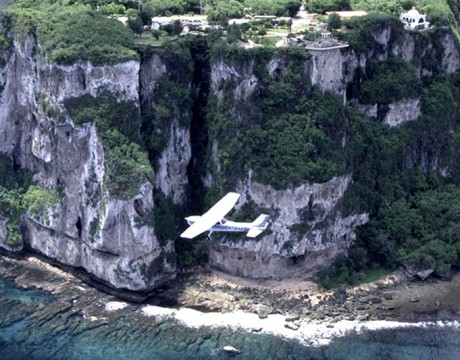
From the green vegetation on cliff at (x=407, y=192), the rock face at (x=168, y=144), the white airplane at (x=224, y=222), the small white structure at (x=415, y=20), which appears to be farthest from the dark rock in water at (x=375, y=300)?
the small white structure at (x=415, y=20)

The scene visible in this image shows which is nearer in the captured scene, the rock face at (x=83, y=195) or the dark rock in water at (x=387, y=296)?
the rock face at (x=83, y=195)

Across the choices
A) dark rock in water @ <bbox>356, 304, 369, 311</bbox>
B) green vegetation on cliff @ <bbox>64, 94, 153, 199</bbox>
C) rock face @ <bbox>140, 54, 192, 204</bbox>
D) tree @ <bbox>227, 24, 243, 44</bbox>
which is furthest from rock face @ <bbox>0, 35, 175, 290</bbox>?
dark rock in water @ <bbox>356, 304, 369, 311</bbox>

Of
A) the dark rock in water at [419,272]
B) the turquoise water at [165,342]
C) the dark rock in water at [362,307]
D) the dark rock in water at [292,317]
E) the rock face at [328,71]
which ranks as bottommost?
the turquoise water at [165,342]

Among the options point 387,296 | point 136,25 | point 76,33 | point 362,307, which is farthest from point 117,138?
point 387,296

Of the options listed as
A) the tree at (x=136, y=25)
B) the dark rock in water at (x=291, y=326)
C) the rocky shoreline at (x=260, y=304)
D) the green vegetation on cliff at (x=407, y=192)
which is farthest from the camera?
the tree at (x=136, y=25)

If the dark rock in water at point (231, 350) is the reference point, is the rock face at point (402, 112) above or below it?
above

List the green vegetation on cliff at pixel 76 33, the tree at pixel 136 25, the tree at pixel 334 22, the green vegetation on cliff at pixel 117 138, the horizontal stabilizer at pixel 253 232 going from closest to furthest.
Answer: the horizontal stabilizer at pixel 253 232 → the green vegetation on cliff at pixel 117 138 → the green vegetation on cliff at pixel 76 33 → the tree at pixel 136 25 → the tree at pixel 334 22

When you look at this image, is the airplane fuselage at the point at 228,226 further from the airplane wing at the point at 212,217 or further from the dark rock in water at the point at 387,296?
the dark rock in water at the point at 387,296
